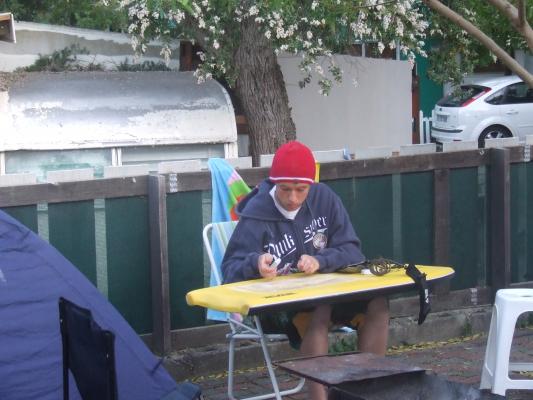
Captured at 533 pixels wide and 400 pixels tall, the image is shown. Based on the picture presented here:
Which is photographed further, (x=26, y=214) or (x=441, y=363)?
(x=441, y=363)

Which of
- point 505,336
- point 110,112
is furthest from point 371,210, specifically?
point 110,112

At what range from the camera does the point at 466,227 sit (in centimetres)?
671

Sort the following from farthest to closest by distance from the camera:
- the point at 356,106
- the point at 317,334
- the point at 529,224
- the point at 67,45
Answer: the point at 356,106 → the point at 67,45 → the point at 529,224 → the point at 317,334

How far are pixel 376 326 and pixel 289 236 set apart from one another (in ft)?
2.09

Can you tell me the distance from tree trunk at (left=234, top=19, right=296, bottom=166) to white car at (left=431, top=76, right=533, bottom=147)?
912 centimetres

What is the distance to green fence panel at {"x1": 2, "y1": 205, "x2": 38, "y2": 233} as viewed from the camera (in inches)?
205

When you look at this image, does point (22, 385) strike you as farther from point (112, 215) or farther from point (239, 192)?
point (239, 192)

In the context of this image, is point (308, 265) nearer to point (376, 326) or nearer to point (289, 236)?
point (289, 236)

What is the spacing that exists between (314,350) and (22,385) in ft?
4.31

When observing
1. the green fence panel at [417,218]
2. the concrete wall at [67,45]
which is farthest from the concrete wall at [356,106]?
the green fence panel at [417,218]

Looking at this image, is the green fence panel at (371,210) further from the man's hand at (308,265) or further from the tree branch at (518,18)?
the tree branch at (518,18)

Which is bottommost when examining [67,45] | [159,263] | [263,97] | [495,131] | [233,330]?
[233,330]

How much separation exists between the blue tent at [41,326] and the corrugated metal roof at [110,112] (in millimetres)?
3438

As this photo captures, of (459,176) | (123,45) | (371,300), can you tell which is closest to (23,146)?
(123,45)
